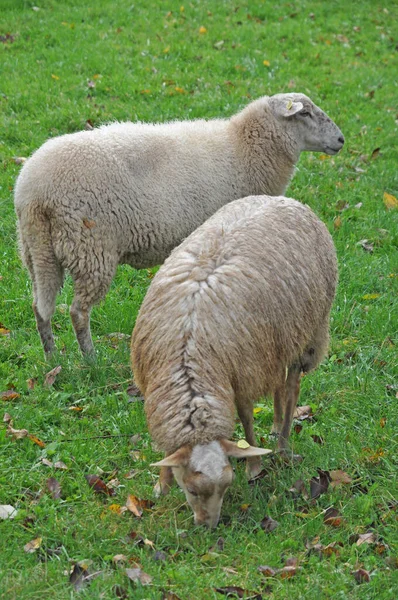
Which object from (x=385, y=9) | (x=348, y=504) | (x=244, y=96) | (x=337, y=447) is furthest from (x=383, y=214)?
(x=385, y=9)

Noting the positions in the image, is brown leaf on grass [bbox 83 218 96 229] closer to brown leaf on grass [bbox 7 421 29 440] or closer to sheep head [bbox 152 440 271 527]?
brown leaf on grass [bbox 7 421 29 440]

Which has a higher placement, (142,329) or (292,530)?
(142,329)

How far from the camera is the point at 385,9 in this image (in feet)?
44.9

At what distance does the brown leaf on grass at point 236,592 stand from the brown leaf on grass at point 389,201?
5080 mm

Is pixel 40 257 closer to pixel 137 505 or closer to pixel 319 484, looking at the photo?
pixel 137 505

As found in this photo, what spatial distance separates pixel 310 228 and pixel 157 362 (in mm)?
1189

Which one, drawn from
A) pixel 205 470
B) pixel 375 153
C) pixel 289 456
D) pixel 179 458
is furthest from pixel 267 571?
pixel 375 153

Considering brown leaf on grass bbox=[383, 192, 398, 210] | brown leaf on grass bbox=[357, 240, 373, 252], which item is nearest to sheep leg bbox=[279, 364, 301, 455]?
brown leaf on grass bbox=[357, 240, 373, 252]

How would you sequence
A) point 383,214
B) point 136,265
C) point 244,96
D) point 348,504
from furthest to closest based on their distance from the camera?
point 244,96 → point 383,214 → point 136,265 → point 348,504

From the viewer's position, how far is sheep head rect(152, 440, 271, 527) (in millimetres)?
3582

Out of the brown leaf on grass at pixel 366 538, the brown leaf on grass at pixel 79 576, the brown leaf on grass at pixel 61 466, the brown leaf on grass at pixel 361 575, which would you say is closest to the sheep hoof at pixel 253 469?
the brown leaf on grass at pixel 366 538

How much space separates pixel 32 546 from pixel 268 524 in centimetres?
113

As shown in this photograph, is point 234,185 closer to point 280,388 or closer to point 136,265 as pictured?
point 136,265

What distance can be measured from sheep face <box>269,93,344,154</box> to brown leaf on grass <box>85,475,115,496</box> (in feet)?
11.4
